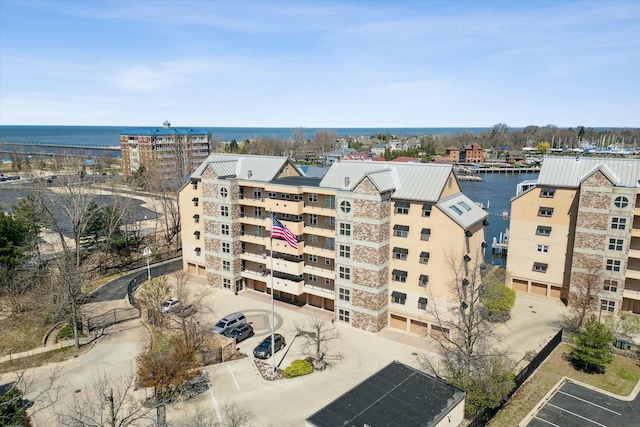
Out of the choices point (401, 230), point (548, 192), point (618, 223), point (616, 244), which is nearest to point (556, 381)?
point (401, 230)

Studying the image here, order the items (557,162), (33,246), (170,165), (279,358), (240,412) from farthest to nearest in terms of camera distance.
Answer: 1. (170,165)
2. (33,246)
3. (557,162)
4. (279,358)
5. (240,412)

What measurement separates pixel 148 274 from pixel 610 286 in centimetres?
5729

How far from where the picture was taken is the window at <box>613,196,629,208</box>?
46.3m

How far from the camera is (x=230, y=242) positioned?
2162 inches

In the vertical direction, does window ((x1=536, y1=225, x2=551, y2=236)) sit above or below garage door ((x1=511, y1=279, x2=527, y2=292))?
above

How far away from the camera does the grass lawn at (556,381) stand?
1299 inches

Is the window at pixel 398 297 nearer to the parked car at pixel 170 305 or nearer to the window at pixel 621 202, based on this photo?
the parked car at pixel 170 305

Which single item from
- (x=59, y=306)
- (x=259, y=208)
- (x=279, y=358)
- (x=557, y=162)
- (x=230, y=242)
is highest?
(x=557, y=162)

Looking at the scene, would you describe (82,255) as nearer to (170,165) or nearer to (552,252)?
(170,165)

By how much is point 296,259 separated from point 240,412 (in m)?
21.3

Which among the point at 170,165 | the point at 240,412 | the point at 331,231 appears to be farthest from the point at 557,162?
the point at 170,165

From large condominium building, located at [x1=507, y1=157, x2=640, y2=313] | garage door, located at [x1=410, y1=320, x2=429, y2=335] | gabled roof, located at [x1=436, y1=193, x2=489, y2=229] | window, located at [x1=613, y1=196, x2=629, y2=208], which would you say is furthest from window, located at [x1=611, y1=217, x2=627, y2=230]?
garage door, located at [x1=410, y1=320, x2=429, y2=335]

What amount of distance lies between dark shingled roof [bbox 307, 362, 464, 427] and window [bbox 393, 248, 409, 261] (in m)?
13.3

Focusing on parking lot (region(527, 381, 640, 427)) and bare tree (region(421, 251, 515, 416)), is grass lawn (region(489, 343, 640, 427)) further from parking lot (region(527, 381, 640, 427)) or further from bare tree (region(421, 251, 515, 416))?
bare tree (region(421, 251, 515, 416))
